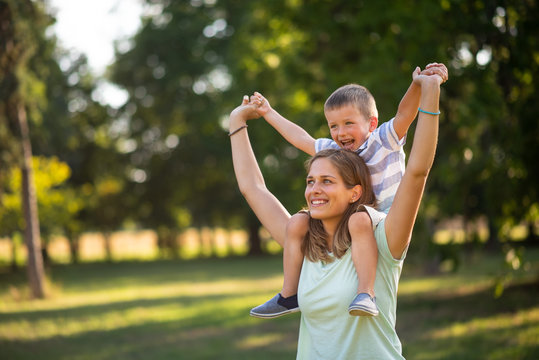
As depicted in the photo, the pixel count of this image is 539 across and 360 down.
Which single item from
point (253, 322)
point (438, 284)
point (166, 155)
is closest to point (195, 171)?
point (166, 155)

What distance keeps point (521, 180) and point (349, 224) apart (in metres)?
8.49

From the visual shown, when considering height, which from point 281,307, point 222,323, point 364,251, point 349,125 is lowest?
point 222,323

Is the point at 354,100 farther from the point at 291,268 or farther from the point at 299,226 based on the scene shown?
the point at 291,268

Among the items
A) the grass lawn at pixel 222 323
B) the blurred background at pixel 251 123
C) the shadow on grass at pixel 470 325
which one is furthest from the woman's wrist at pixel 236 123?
the shadow on grass at pixel 470 325

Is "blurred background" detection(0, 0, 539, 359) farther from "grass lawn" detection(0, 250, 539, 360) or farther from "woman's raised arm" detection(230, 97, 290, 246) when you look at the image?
"woman's raised arm" detection(230, 97, 290, 246)

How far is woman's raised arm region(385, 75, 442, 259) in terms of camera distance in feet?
6.51

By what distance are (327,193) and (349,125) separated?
18.2 inches

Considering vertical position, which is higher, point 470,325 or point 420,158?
point 420,158

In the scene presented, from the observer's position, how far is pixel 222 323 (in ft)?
44.4

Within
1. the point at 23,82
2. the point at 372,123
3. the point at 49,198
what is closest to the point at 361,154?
the point at 372,123

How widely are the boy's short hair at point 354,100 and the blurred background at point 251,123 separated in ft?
9.21

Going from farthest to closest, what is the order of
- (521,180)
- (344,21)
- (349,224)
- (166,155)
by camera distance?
1. (166,155)
2. (344,21)
3. (521,180)
4. (349,224)

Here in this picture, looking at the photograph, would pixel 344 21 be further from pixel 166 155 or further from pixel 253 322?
pixel 166 155

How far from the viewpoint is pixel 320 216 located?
89.6 inches
